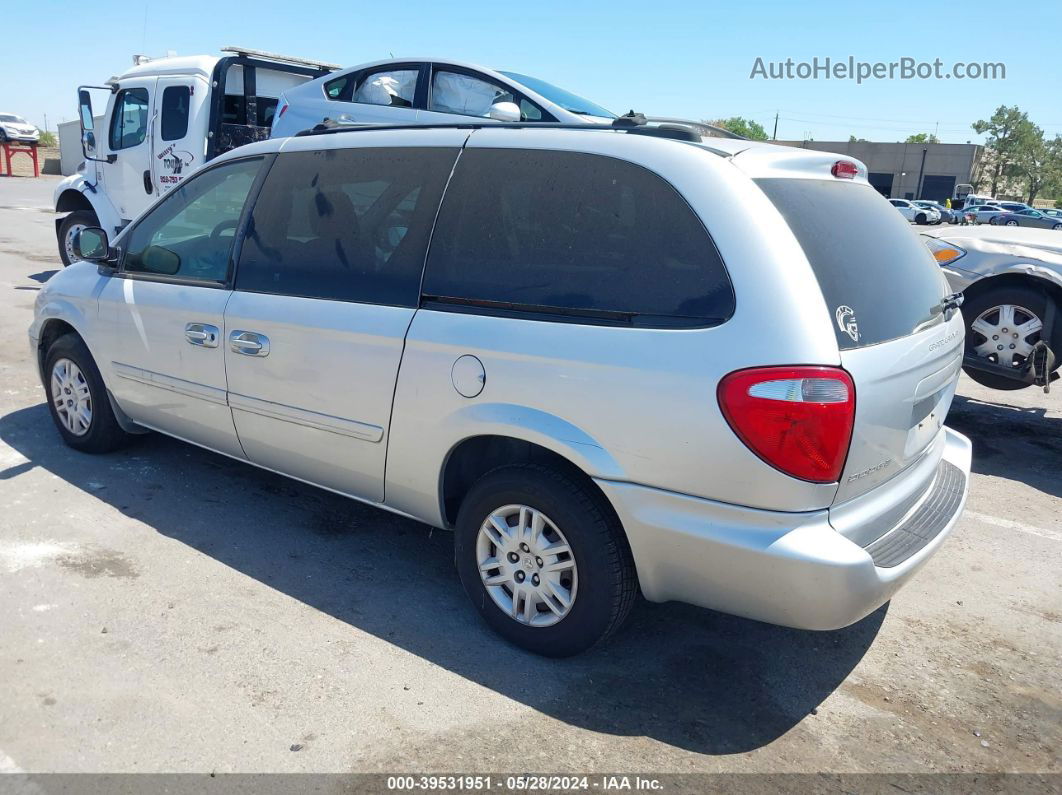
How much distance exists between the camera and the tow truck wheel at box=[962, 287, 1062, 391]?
20.3ft

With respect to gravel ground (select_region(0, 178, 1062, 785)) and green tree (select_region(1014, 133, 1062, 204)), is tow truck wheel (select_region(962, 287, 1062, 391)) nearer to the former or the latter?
gravel ground (select_region(0, 178, 1062, 785))

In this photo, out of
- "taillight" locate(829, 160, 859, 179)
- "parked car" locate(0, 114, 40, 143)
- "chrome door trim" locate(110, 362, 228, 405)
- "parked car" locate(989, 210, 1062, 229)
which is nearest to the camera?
"taillight" locate(829, 160, 859, 179)

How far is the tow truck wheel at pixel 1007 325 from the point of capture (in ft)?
20.3

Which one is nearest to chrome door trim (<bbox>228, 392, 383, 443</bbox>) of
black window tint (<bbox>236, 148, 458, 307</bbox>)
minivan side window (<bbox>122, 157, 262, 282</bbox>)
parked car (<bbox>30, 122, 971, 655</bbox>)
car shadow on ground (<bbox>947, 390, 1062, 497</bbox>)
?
parked car (<bbox>30, 122, 971, 655</bbox>)

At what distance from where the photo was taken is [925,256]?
138 inches

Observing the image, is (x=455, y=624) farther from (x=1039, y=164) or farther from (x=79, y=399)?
(x=1039, y=164)

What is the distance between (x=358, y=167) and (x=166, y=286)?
4.23ft

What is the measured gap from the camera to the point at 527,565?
10.4 ft

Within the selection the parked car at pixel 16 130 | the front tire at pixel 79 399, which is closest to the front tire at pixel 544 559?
the front tire at pixel 79 399

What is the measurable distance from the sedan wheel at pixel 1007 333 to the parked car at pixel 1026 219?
39125 millimetres

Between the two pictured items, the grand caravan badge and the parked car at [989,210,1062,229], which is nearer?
the grand caravan badge

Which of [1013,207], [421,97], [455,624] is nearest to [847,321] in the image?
[455,624]

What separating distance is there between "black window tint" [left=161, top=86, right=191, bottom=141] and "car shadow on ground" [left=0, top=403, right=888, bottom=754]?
19.7 feet

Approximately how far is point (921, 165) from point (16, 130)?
72.7 m
